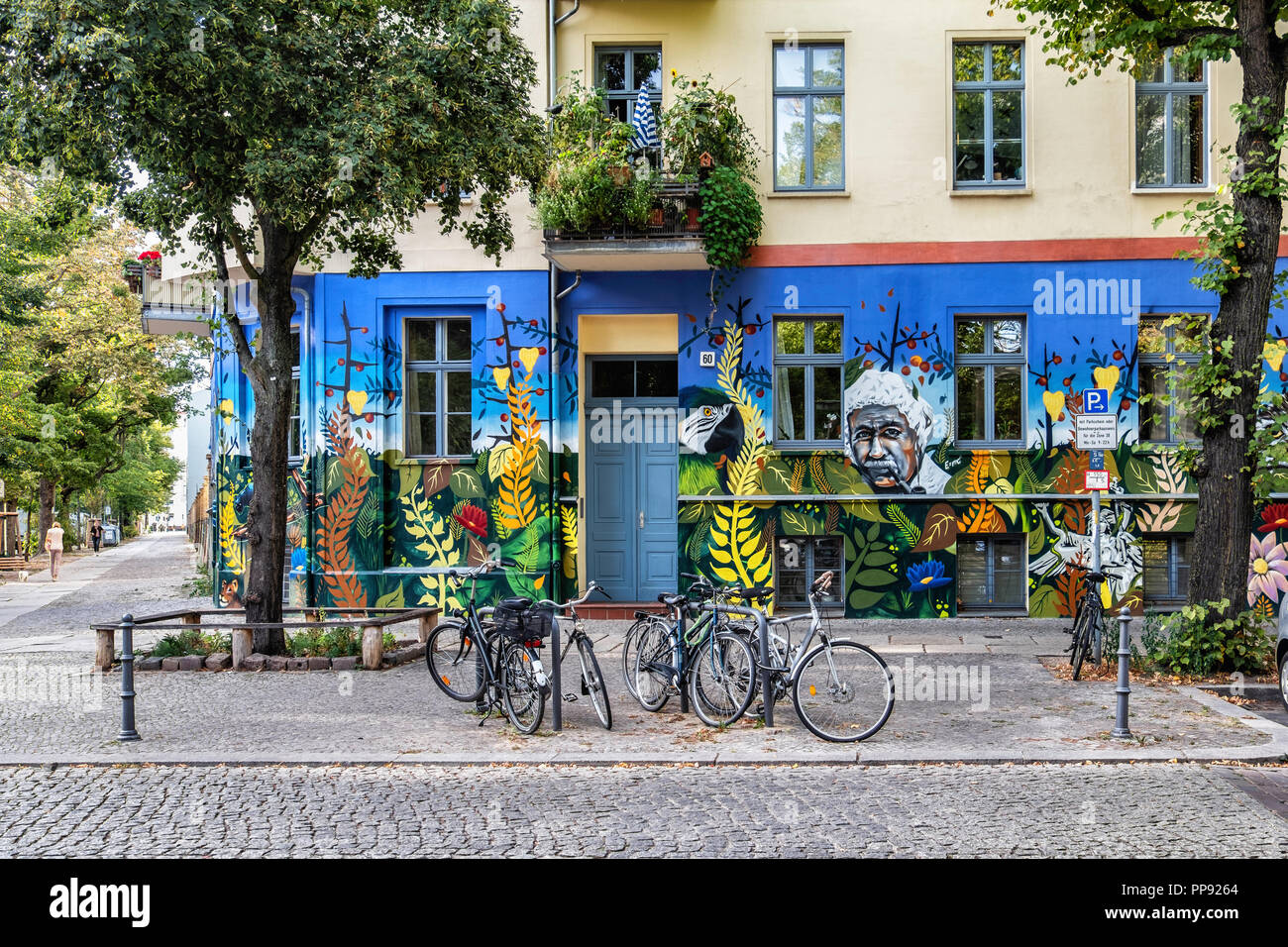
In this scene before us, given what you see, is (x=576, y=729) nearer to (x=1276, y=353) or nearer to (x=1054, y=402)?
(x=1054, y=402)

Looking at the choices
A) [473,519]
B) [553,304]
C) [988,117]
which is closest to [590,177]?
[553,304]

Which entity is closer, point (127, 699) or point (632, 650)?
point (127, 699)

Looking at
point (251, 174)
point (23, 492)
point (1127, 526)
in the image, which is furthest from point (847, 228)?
point (23, 492)

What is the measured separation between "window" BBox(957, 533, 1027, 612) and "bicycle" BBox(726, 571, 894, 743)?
759 centimetres

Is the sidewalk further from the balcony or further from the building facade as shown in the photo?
the balcony

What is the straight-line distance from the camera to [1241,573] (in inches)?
442

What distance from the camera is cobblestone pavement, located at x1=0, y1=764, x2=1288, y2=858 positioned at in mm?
5992

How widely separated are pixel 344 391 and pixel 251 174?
6.11 metres

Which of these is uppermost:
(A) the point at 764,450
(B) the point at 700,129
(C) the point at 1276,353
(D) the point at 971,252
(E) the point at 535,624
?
(B) the point at 700,129

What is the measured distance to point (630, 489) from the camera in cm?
1692

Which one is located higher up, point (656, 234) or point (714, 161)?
point (714, 161)

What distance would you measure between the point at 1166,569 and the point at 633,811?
1180 cm

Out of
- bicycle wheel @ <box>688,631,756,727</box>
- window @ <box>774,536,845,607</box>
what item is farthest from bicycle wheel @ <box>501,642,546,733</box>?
window @ <box>774,536,845,607</box>

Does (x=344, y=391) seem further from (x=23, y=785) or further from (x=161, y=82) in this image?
(x=23, y=785)
